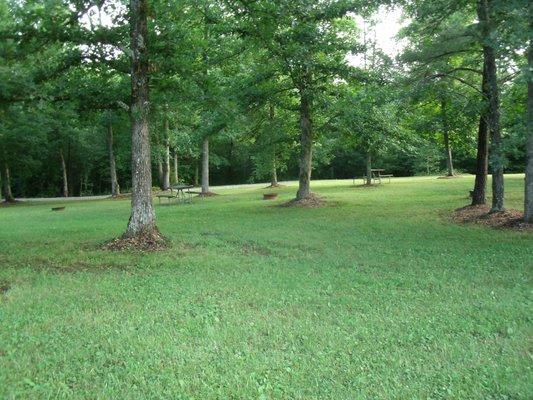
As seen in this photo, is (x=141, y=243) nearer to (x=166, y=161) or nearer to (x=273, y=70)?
(x=273, y=70)

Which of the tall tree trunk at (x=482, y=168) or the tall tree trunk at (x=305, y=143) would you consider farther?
the tall tree trunk at (x=305, y=143)

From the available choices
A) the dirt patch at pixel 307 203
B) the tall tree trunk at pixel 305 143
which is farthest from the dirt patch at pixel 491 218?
the tall tree trunk at pixel 305 143

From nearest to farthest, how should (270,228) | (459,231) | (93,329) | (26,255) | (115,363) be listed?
(115,363), (93,329), (26,255), (459,231), (270,228)

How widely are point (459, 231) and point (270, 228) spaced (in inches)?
172

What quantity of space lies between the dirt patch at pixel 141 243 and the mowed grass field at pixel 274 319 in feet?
0.99

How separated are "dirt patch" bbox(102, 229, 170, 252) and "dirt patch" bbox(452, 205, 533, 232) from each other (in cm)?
733

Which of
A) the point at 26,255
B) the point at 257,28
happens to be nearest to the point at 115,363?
the point at 26,255

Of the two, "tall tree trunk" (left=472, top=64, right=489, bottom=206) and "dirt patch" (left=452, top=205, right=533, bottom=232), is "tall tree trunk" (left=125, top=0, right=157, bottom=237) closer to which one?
"dirt patch" (left=452, top=205, right=533, bottom=232)

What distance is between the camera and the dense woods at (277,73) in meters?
8.99

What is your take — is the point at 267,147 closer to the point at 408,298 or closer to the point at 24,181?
the point at 408,298

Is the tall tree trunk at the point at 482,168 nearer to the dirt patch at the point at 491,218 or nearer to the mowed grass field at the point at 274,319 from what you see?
the dirt patch at the point at 491,218

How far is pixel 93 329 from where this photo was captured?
15.4ft

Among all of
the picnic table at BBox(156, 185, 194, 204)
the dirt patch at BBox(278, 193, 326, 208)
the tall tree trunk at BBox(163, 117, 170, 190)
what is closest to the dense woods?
the dirt patch at BBox(278, 193, 326, 208)

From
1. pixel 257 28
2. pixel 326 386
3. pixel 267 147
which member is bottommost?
pixel 326 386
